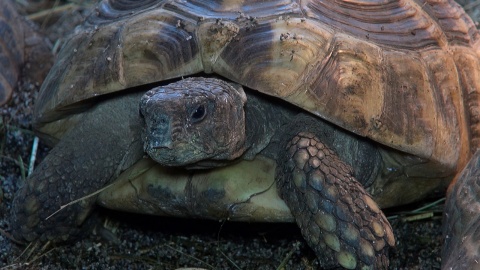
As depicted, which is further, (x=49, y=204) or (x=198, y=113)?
(x=49, y=204)

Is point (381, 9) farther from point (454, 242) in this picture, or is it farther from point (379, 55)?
point (454, 242)

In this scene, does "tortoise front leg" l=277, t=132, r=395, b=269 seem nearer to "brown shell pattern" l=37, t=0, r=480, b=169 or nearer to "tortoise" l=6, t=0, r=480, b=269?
"tortoise" l=6, t=0, r=480, b=269

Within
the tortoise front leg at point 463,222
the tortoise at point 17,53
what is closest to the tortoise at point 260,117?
the tortoise front leg at point 463,222

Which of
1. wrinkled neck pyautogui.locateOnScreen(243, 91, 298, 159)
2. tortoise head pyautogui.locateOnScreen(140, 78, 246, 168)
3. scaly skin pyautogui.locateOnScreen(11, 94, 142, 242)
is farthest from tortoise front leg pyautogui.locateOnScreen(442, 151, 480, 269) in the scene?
scaly skin pyautogui.locateOnScreen(11, 94, 142, 242)

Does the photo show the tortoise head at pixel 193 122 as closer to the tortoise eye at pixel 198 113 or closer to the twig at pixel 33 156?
the tortoise eye at pixel 198 113

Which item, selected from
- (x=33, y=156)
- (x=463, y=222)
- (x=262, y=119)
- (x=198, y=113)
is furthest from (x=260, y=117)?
(x=33, y=156)

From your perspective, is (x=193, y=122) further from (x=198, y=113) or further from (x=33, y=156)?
(x=33, y=156)

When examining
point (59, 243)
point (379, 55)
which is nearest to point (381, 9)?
point (379, 55)

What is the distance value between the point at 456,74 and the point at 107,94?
1513 millimetres

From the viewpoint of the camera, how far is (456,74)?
3740 millimetres

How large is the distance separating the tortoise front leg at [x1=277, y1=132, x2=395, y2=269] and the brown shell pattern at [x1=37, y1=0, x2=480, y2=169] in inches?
7.1

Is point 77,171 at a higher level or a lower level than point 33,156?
higher

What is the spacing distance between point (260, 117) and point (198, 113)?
19.1 inches

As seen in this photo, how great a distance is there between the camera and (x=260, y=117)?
344 centimetres
